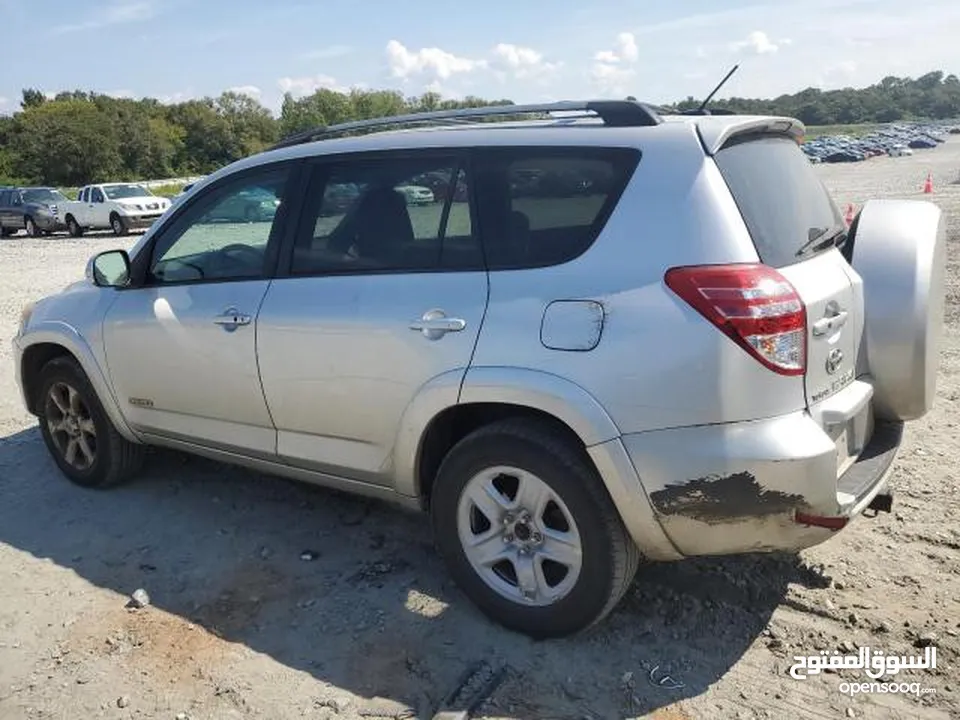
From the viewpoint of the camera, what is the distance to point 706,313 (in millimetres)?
2691

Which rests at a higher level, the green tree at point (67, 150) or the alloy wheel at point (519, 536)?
the green tree at point (67, 150)

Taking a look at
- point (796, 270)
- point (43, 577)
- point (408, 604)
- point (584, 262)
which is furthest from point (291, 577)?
point (796, 270)

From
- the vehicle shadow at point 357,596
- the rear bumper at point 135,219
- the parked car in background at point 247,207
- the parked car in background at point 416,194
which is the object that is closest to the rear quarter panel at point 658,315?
the parked car in background at point 416,194

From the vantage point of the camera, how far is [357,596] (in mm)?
3600

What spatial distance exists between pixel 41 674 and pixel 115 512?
1.43 metres

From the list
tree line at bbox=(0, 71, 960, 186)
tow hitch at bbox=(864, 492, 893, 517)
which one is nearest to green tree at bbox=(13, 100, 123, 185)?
tree line at bbox=(0, 71, 960, 186)

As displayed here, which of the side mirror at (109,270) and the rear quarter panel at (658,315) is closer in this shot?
the rear quarter panel at (658,315)

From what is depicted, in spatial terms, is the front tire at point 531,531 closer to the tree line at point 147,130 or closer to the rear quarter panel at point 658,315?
the rear quarter panel at point 658,315

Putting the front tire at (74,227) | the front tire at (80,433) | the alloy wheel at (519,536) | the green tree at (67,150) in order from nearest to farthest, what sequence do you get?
1. the alloy wheel at (519,536)
2. the front tire at (80,433)
3. the front tire at (74,227)
4. the green tree at (67,150)

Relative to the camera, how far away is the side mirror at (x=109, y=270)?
4.43 metres

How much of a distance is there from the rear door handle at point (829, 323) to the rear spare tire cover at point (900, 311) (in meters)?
0.31

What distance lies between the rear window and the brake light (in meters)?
0.13

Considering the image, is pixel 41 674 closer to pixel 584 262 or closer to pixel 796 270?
pixel 584 262

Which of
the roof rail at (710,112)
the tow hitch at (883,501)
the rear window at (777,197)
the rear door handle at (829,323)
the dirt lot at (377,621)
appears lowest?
the dirt lot at (377,621)
